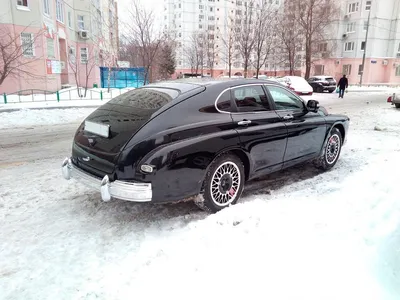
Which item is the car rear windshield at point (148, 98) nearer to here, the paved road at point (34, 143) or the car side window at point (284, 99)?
the car side window at point (284, 99)

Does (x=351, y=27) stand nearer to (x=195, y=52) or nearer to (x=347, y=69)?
(x=347, y=69)

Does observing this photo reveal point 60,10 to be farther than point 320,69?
No

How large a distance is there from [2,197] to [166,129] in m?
2.81

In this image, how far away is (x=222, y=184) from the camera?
406 cm

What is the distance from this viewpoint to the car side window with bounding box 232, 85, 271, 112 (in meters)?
4.36

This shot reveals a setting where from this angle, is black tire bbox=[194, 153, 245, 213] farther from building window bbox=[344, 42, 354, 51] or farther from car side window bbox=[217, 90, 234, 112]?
building window bbox=[344, 42, 354, 51]

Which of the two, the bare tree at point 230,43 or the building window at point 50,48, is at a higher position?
the bare tree at point 230,43

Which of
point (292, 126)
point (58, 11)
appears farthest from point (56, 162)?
point (58, 11)

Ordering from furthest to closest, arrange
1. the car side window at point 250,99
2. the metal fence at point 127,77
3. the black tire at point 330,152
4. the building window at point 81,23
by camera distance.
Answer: the building window at point 81,23
the metal fence at point 127,77
the black tire at point 330,152
the car side window at point 250,99

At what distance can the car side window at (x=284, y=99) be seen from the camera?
16.1ft

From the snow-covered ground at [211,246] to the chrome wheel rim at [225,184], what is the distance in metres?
0.27

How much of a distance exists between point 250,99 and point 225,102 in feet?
1.69

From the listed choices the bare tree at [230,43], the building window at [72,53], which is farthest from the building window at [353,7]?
the building window at [72,53]

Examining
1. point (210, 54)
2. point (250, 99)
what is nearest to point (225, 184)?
point (250, 99)
